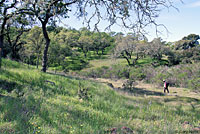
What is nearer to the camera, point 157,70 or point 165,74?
point 165,74

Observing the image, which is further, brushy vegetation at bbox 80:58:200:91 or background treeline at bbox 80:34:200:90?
background treeline at bbox 80:34:200:90

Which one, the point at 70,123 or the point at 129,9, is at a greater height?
the point at 129,9

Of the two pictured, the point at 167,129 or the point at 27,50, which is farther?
the point at 27,50

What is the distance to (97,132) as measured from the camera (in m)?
4.12

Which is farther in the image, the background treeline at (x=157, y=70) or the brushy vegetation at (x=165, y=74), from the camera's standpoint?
the background treeline at (x=157, y=70)

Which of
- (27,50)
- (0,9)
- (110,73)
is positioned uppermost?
(0,9)

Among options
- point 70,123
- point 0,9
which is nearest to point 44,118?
point 70,123

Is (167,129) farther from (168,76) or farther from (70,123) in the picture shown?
(168,76)

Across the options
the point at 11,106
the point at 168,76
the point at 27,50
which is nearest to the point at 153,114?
the point at 11,106

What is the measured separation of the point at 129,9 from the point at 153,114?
3.75 meters

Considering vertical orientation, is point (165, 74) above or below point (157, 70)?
below

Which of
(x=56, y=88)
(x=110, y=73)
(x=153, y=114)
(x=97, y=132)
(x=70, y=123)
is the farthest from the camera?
(x=110, y=73)

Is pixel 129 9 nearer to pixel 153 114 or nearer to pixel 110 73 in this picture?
pixel 153 114

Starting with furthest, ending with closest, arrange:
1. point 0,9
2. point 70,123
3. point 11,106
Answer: point 0,9
point 11,106
point 70,123
